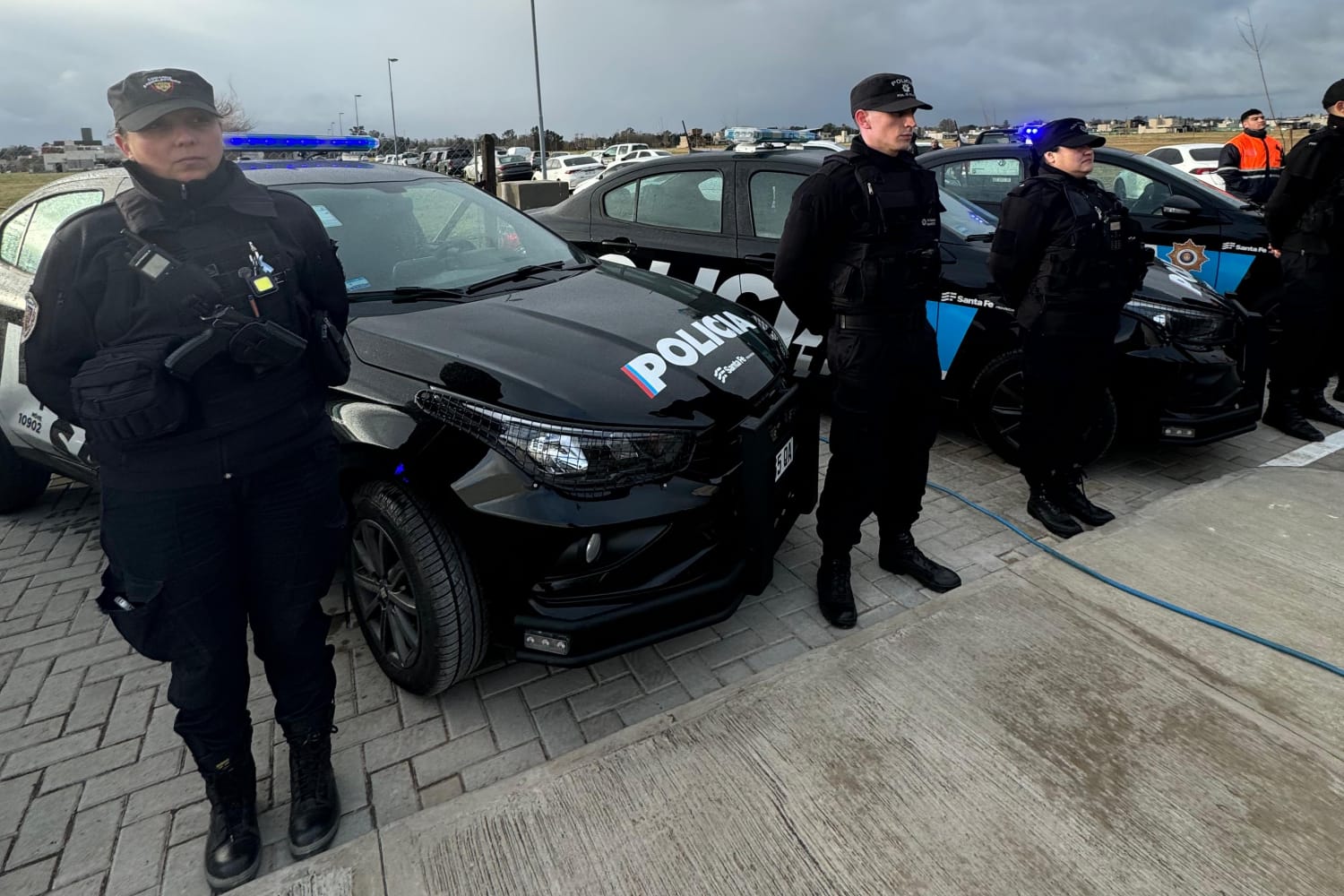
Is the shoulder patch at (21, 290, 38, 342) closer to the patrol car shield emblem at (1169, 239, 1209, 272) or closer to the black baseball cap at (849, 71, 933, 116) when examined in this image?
the black baseball cap at (849, 71, 933, 116)

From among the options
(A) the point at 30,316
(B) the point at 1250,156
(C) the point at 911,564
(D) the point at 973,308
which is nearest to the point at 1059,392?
(D) the point at 973,308

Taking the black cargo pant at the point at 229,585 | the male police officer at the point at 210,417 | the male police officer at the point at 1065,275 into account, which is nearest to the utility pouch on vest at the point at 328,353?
the male police officer at the point at 210,417

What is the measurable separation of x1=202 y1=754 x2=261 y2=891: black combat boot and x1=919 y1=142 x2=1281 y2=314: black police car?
508 centimetres

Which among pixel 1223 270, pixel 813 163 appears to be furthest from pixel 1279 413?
pixel 813 163

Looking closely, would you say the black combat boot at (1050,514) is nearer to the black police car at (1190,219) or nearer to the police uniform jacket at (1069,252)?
the police uniform jacket at (1069,252)

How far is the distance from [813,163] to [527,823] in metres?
3.73

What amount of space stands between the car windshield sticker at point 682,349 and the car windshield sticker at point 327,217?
1.35m

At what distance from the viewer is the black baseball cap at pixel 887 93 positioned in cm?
264

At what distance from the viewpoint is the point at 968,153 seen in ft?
18.0

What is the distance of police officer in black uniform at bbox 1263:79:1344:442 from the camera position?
4340mm

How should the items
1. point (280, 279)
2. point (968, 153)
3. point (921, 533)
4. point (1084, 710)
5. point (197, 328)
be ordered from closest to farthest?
point (197, 328) < point (280, 279) < point (1084, 710) < point (921, 533) < point (968, 153)

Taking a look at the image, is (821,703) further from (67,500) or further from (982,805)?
(67,500)

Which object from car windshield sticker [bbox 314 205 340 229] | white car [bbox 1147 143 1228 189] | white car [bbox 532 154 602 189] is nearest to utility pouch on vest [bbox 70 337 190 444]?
car windshield sticker [bbox 314 205 340 229]

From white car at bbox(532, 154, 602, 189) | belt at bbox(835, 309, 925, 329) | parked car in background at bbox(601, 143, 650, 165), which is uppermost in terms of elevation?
parked car in background at bbox(601, 143, 650, 165)
